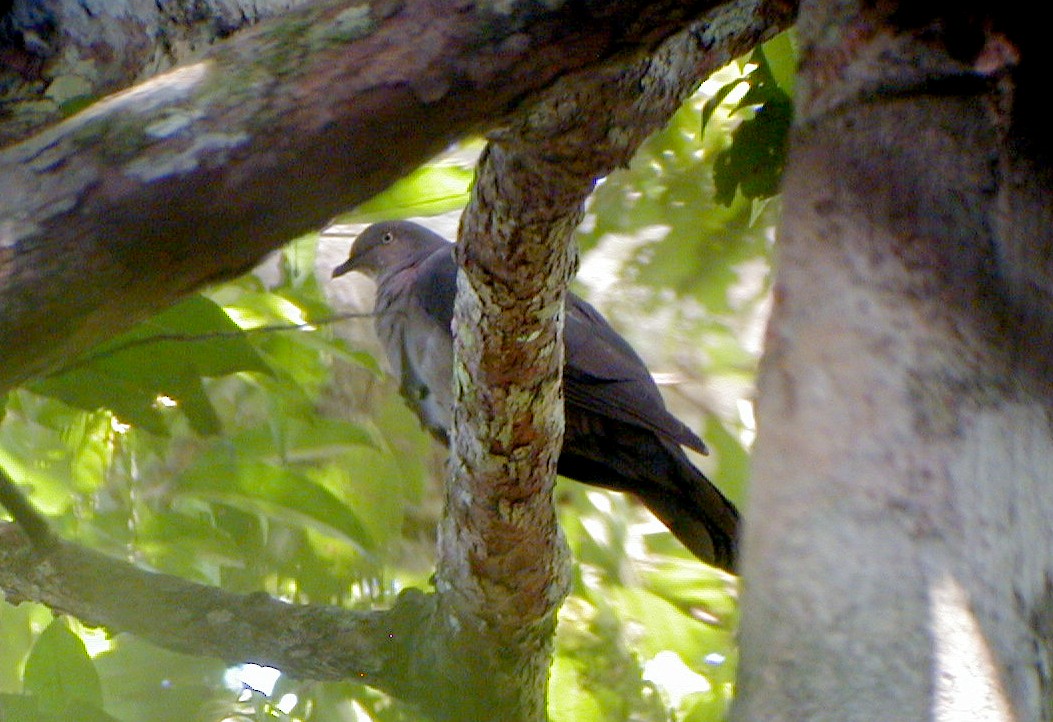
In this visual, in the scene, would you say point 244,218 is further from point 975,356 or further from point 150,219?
point 975,356

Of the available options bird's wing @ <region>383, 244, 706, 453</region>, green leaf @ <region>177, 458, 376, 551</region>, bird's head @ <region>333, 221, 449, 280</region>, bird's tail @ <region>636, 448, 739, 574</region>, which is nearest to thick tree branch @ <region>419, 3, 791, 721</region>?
green leaf @ <region>177, 458, 376, 551</region>

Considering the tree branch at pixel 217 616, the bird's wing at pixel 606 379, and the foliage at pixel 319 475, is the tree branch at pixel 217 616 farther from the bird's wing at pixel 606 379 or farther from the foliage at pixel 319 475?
the bird's wing at pixel 606 379

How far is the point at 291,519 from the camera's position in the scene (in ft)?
6.33

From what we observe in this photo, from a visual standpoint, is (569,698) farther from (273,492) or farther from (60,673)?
(60,673)

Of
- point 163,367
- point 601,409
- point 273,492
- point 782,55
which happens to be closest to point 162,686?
point 273,492

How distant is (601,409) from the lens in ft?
8.16

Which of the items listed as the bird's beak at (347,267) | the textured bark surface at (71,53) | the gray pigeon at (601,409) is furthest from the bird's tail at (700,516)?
the textured bark surface at (71,53)

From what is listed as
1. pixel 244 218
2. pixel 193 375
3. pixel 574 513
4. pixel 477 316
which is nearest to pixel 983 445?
pixel 244 218

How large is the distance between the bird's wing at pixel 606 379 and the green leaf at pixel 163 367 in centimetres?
97

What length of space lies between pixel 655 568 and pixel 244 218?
2.11m

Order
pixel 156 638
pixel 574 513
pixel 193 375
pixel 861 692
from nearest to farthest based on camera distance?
pixel 861 692 → pixel 193 375 → pixel 156 638 → pixel 574 513

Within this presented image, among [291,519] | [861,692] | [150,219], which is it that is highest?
[291,519]

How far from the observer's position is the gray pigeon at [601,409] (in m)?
2.34

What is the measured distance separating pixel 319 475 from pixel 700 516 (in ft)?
2.30
